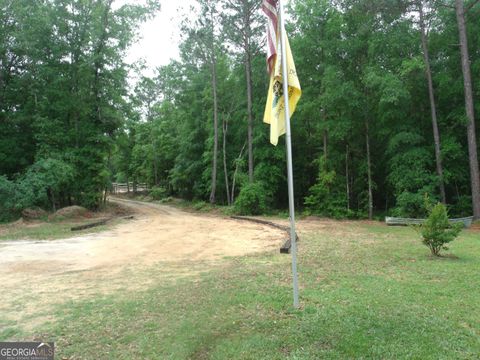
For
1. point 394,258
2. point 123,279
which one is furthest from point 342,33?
point 123,279

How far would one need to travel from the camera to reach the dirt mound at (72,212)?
17663 mm

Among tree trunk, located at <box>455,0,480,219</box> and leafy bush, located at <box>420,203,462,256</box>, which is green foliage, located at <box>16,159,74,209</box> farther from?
tree trunk, located at <box>455,0,480,219</box>

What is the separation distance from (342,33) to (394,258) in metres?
14.0

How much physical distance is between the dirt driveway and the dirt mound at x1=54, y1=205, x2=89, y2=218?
213 inches

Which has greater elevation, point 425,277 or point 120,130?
point 120,130

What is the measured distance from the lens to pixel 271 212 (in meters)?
20.1

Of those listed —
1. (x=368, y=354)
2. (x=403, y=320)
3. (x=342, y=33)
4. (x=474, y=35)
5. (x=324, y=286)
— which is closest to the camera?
(x=368, y=354)

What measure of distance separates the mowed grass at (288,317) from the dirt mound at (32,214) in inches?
530

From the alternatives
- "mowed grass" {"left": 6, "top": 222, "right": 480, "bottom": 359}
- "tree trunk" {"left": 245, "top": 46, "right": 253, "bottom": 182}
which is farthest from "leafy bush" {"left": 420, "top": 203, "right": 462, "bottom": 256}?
"tree trunk" {"left": 245, "top": 46, "right": 253, "bottom": 182}

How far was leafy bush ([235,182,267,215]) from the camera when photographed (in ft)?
63.7

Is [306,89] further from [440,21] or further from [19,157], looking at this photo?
[19,157]

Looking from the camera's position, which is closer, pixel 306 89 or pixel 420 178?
pixel 420 178

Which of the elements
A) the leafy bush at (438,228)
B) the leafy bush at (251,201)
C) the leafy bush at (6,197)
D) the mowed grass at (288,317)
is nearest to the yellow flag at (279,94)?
the mowed grass at (288,317)

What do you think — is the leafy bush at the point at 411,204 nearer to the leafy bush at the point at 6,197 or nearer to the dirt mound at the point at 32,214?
the dirt mound at the point at 32,214
